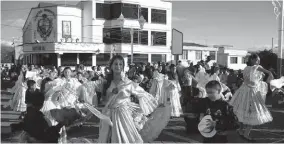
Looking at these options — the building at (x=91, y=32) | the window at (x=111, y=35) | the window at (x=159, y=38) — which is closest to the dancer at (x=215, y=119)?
the building at (x=91, y=32)

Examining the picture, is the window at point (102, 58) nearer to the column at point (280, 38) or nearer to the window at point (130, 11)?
the window at point (130, 11)

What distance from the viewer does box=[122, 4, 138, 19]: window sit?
122 ft

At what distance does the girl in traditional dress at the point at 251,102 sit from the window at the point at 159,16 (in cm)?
3274

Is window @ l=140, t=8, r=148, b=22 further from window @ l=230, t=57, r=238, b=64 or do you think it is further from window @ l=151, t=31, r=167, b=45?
window @ l=230, t=57, r=238, b=64

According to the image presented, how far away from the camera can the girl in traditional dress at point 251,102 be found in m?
7.25

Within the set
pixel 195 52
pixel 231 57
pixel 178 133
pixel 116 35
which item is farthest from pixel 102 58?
pixel 178 133

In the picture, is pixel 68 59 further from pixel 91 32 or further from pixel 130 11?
pixel 130 11

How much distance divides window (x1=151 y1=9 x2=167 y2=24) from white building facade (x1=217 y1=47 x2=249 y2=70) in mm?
10919

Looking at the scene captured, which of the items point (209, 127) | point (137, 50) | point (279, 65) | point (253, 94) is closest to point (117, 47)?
point (137, 50)

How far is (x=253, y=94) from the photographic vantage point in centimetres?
737

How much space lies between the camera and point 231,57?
46.1 meters

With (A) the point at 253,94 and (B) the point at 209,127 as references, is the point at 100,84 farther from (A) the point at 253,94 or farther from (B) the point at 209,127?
(A) the point at 253,94

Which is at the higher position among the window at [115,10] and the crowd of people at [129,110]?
the window at [115,10]

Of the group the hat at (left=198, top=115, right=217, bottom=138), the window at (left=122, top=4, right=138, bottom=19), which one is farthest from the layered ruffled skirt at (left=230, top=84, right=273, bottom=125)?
the window at (left=122, top=4, right=138, bottom=19)
